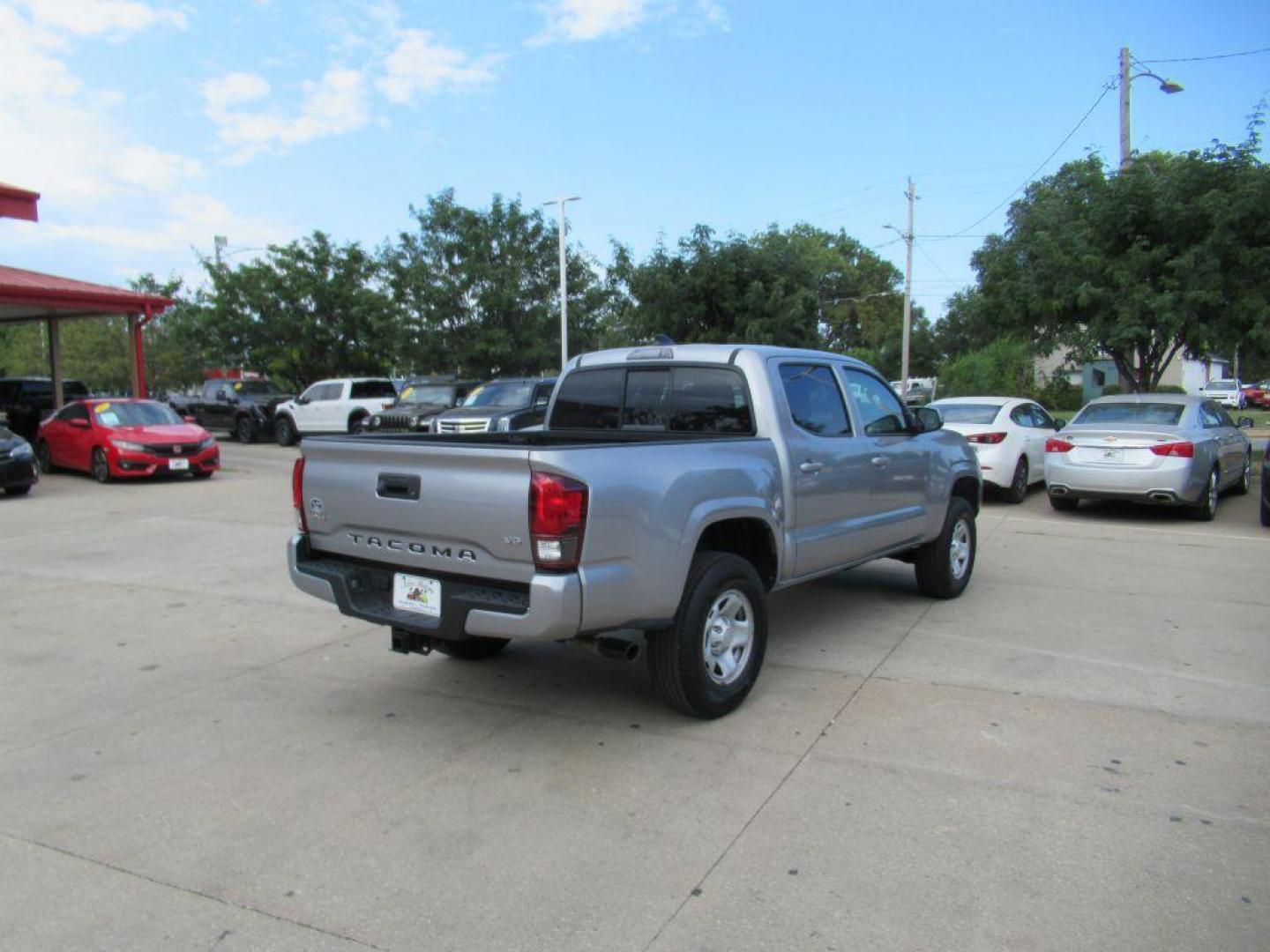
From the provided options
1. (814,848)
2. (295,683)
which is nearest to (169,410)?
(295,683)

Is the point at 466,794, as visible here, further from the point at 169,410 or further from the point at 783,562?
the point at 169,410

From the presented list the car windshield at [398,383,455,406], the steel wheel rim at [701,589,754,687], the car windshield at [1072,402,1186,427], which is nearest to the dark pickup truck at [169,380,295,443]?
the car windshield at [398,383,455,406]

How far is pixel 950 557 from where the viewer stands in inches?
273

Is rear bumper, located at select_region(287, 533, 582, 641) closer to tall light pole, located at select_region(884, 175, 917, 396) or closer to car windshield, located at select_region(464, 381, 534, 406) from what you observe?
car windshield, located at select_region(464, 381, 534, 406)

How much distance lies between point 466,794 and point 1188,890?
2628 millimetres

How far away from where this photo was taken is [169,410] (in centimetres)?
1669

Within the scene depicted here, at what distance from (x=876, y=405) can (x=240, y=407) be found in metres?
24.2

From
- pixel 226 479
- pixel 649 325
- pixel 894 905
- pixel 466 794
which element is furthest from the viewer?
pixel 649 325

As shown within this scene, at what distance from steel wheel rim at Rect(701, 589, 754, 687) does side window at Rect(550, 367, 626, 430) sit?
1.58 m

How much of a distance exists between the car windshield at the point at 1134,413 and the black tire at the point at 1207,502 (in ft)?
2.63

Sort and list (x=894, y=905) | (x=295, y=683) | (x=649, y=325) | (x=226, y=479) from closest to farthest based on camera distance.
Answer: (x=894, y=905) → (x=295, y=683) → (x=226, y=479) → (x=649, y=325)

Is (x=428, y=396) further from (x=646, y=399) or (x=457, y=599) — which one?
(x=457, y=599)

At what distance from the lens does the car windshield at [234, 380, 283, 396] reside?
27.9 m

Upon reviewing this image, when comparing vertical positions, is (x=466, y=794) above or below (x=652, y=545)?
below
